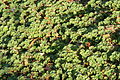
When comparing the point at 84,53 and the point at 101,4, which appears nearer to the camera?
the point at 84,53

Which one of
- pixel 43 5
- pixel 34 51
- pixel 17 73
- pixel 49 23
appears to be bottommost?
pixel 17 73

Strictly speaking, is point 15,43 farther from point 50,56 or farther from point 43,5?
point 43,5

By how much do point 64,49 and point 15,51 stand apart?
77 cm

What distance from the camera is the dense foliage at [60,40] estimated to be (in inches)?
130

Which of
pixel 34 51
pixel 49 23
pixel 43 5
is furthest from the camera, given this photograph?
pixel 43 5

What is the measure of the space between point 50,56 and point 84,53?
19.8 inches

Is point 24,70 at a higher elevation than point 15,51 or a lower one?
lower

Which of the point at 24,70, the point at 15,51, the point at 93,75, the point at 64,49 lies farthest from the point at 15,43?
the point at 93,75

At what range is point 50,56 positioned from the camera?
3.56 metres

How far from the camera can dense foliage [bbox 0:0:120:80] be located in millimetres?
3297

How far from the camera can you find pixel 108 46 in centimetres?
341

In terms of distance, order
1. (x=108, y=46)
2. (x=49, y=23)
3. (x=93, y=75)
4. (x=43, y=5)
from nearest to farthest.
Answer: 1. (x=93, y=75)
2. (x=108, y=46)
3. (x=49, y=23)
4. (x=43, y=5)

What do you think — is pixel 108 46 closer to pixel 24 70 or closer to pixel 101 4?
pixel 101 4

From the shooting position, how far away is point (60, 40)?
374 cm
